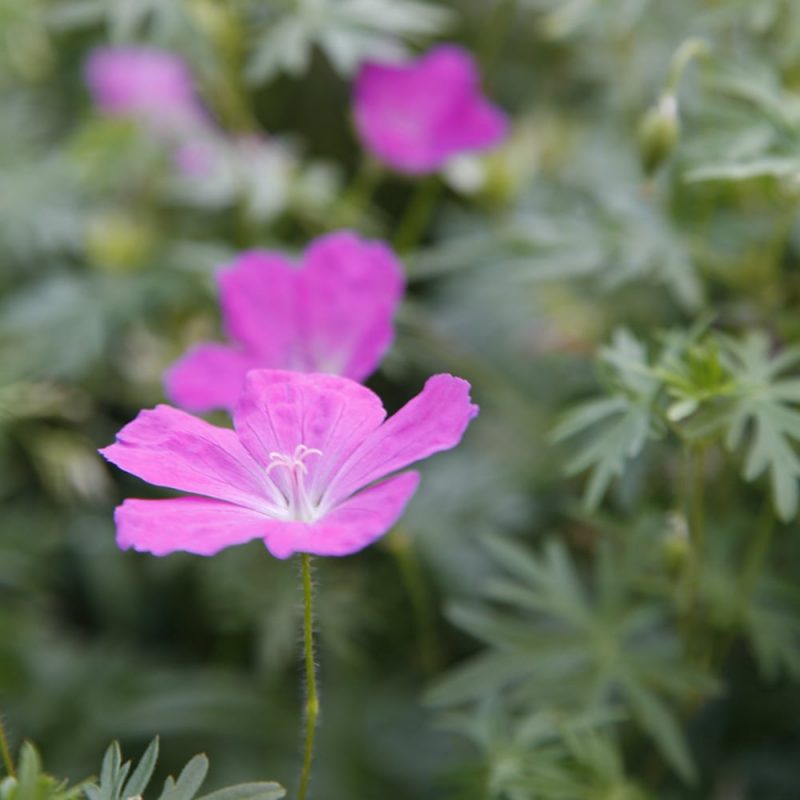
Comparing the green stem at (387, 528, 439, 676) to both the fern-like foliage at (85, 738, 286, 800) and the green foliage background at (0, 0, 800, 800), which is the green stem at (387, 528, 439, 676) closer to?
the green foliage background at (0, 0, 800, 800)

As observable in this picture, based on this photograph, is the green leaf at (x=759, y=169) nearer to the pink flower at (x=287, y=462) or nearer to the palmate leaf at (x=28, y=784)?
the pink flower at (x=287, y=462)

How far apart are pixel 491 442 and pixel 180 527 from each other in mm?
1004

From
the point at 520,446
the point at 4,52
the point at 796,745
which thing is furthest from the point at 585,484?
the point at 4,52

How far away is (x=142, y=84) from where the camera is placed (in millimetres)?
1950

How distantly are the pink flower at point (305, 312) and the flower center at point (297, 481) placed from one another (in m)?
0.23

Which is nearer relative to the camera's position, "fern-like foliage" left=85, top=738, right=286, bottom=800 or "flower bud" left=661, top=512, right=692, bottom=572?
"fern-like foliage" left=85, top=738, right=286, bottom=800

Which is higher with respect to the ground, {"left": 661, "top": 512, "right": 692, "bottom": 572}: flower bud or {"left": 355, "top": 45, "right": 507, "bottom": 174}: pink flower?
{"left": 355, "top": 45, "right": 507, "bottom": 174}: pink flower

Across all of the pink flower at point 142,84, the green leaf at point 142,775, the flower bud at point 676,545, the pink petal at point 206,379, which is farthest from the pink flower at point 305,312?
the pink flower at point 142,84

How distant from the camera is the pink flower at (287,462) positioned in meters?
0.75

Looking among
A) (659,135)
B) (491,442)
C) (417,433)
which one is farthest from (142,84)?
(417,433)

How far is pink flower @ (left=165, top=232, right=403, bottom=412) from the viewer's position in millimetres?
1121

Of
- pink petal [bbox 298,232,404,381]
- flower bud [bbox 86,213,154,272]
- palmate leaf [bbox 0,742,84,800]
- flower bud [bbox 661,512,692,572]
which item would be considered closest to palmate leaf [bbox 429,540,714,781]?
flower bud [bbox 661,512,692,572]

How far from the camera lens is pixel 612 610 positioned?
119 cm

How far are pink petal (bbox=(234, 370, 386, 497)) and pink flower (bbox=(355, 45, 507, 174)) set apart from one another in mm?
635
